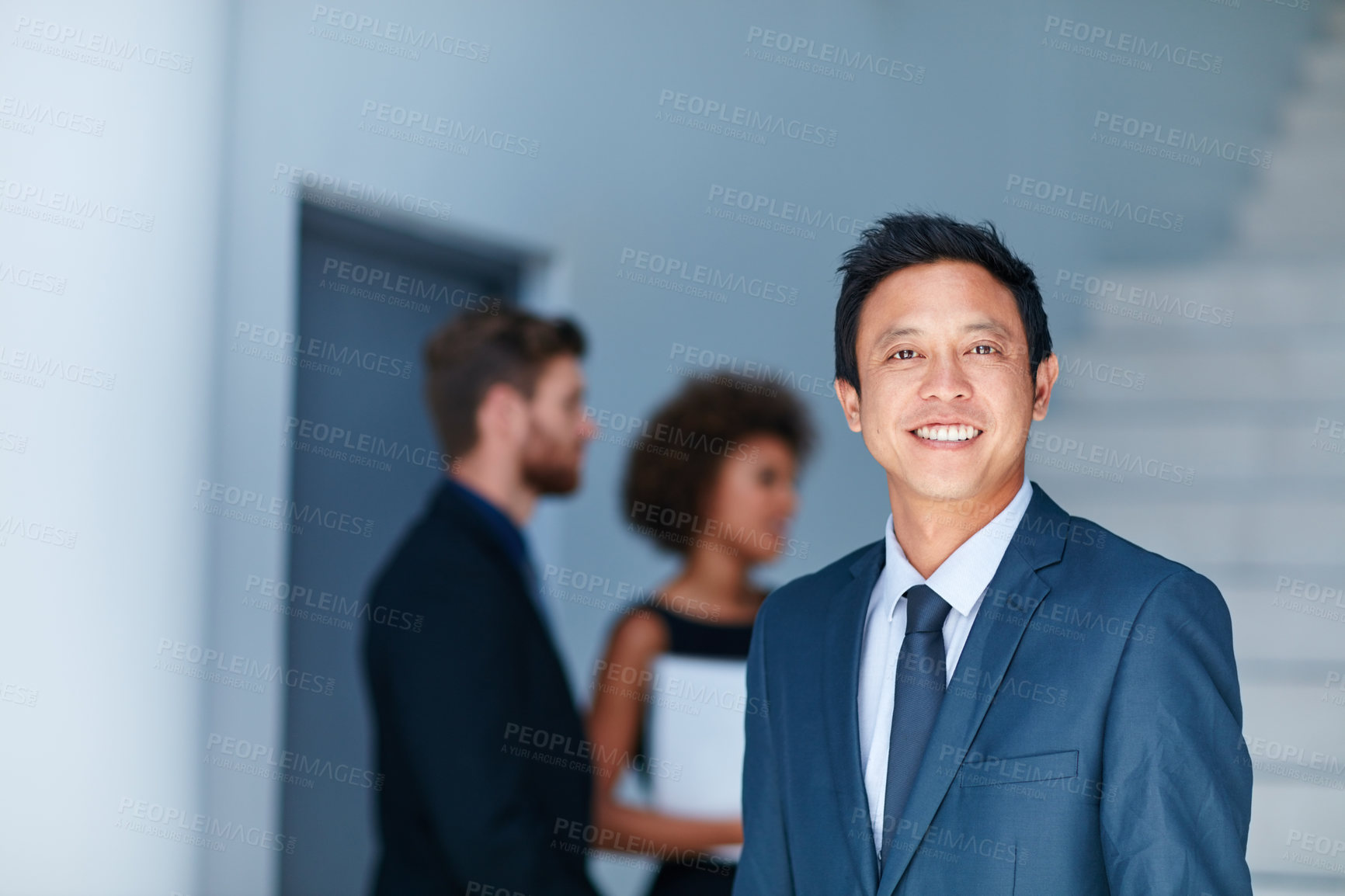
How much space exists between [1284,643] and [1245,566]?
27 centimetres

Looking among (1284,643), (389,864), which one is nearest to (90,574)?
(389,864)

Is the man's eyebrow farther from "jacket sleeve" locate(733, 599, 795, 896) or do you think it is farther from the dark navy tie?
"jacket sleeve" locate(733, 599, 795, 896)

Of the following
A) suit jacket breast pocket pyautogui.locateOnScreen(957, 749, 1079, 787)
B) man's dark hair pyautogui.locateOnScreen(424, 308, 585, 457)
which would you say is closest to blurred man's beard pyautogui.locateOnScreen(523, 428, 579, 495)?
man's dark hair pyautogui.locateOnScreen(424, 308, 585, 457)

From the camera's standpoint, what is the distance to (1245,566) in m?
3.29

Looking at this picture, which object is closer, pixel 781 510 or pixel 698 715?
pixel 698 715

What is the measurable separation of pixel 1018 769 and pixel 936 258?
2.04ft

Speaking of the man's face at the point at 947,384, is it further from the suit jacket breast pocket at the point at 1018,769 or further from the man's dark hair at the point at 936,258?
the suit jacket breast pocket at the point at 1018,769

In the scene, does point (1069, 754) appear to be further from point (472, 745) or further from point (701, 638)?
point (701, 638)

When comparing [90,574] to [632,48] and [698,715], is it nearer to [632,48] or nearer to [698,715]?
[698,715]

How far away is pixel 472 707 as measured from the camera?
229 cm

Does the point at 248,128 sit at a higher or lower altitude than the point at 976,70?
lower

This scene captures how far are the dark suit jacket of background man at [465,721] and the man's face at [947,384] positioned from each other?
3.90 ft

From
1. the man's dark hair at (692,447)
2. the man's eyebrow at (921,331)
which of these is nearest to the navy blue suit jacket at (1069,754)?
the man's eyebrow at (921,331)

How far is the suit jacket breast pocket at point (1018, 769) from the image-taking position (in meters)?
1.18
